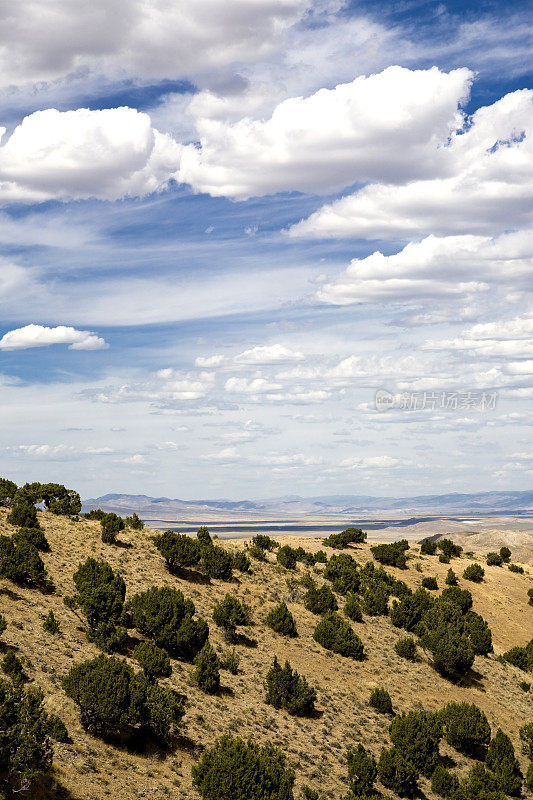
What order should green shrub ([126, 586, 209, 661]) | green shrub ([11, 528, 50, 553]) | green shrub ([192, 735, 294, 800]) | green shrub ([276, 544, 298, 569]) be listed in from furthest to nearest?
green shrub ([276, 544, 298, 569]) < green shrub ([11, 528, 50, 553]) < green shrub ([126, 586, 209, 661]) < green shrub ([192, 735, 294, 800])

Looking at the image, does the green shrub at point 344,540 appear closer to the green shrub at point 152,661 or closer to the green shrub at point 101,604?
the green shrub at point 101,604

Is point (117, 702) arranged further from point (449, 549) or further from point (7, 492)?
point (449, 549)

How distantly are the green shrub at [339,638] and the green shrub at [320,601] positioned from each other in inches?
135

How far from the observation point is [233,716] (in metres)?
32.1

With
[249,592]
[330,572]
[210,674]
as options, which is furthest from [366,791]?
[330,572]

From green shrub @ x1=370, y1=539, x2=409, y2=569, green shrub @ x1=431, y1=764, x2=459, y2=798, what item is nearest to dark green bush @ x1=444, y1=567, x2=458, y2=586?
green shrub @ x1=370, y1=539, x2=409, y2=569

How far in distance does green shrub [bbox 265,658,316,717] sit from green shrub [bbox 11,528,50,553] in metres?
17.5

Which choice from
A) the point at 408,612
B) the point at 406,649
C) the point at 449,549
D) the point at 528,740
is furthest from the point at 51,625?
the point at 449,549

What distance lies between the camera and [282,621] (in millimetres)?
44625

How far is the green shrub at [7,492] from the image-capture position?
50281 mm

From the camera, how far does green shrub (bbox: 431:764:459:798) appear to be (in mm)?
32688

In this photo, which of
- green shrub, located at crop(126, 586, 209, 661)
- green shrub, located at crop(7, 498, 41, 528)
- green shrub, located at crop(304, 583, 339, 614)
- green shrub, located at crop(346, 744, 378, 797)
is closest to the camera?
green shrub, located at crop(346, 744, 378, 797)

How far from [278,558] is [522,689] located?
23310 millimetres

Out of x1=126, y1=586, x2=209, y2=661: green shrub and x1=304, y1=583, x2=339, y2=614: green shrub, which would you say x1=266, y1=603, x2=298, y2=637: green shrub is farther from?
x1=126, y1=586, x2=209, y2=661: green shrub
